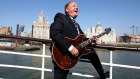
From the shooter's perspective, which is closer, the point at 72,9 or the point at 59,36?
the point at 59,36

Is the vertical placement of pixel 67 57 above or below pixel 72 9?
below

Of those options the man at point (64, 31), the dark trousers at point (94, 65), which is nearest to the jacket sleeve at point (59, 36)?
the man at point (64, 31)

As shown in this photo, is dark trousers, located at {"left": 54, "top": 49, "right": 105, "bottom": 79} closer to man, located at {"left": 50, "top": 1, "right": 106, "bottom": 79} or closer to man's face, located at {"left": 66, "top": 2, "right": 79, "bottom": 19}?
man, located at {"left": 50, "top": 1, "right": 106, "bottom": 79}

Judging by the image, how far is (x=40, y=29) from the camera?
362 feet

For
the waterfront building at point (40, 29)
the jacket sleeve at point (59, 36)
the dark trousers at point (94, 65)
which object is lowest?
the dark trousers at point (94, 65)

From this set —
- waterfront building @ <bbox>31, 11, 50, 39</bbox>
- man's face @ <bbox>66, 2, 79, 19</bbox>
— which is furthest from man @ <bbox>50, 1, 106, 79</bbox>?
waterfront building @ <bbox>31, 11, 50, 39</bbox>

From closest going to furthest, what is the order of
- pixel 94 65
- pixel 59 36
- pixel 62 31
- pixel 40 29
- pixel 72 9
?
pixel 59 36 < pixel 62 31 < pixel 72 9 < pixel 94 65 < pixel 40 29

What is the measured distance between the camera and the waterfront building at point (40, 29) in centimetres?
10806

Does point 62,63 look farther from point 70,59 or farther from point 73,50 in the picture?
point 73,50

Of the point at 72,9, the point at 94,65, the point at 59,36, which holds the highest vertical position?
the point at 72,9

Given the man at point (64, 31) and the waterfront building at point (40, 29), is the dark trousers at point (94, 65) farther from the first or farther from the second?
the waterfront building at point (40, 29)

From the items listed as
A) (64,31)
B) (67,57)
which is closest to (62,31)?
(64,31)

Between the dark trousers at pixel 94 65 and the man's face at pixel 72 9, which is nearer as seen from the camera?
the dark trousers at pixel 94 65

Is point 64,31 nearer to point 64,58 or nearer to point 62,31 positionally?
point 62,31
